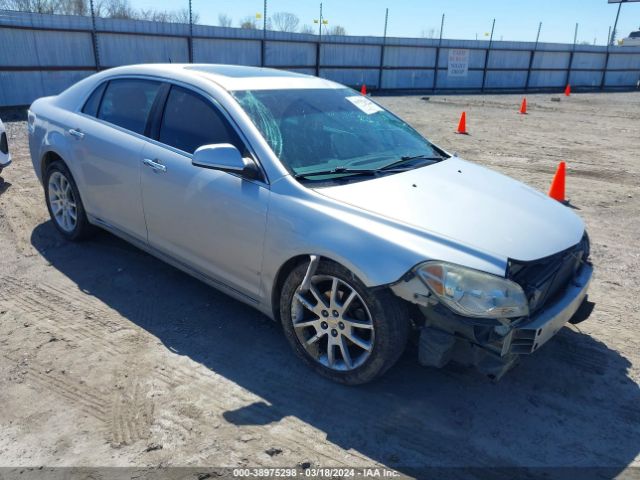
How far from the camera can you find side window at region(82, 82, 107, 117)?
4.60 m

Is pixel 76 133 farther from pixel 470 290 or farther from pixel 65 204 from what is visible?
pixel 470 290

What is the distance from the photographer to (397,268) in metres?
2.76

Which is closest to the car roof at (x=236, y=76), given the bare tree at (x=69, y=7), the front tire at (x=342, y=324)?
the front tire at (x=342, y=324)

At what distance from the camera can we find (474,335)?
9.00 ft

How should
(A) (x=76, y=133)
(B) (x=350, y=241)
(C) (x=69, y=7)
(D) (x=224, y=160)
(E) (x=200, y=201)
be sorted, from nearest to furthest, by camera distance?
(B) (x=350, y=241), (D) (x=224, y=160), (E) (x=200, y=201), (A) (x=76, y=133), (C) (x=69, y=7)

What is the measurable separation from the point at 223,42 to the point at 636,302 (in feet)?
58.2

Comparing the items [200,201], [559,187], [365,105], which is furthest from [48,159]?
[559,187]

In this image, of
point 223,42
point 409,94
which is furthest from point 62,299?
point 409,94

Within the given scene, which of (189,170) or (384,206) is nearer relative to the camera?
(384,206)

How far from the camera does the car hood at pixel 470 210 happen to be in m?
2.88

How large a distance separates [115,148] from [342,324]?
94.5 inches

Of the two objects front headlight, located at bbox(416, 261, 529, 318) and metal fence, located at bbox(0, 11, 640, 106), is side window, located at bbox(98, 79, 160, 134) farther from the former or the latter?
metal fence, located at bbox(0, 11, 640, 106)

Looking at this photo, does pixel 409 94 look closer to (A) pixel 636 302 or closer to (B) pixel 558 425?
(A) pixel 636 302

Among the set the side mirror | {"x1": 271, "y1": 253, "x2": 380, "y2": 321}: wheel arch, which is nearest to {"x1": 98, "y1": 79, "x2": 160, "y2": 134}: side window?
the side mirror
